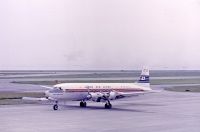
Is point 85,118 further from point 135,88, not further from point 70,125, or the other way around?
point 135,88

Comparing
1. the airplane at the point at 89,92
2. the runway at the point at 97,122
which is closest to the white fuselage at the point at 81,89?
the airplane at the point at 89,92

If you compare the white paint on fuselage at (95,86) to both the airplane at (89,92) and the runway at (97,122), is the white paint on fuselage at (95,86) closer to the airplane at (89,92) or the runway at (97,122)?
the airplane at (89,92)

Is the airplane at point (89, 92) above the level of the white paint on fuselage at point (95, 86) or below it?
below

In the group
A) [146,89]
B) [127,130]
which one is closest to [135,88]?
[146,89]

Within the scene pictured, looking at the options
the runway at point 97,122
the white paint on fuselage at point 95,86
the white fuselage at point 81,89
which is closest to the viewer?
the runway at point 97,122

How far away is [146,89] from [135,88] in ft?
6.83

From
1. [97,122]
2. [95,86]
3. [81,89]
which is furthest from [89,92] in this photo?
[97,122]

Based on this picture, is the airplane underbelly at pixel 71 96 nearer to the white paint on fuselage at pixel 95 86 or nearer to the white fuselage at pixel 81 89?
the white fuselage at pixel 81 89

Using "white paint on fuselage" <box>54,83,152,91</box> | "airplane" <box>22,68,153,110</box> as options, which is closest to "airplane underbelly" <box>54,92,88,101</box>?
"airplane" <box>22,68,153,110</box>

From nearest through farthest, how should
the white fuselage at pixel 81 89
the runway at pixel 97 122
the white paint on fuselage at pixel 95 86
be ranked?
the runway at pixel 97 122 → the white fuselage at pixel 81 89 → the white paint on fuselage at pixel 95 86

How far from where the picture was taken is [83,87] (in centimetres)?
5869

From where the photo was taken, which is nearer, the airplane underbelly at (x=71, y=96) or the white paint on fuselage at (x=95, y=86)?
the airplane underbelly at (x=71, y=96)

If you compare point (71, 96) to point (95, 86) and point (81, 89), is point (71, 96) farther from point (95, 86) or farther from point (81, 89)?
point (95, 86)

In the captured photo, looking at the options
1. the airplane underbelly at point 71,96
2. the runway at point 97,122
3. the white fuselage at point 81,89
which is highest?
the white fuselage at point 81,89
